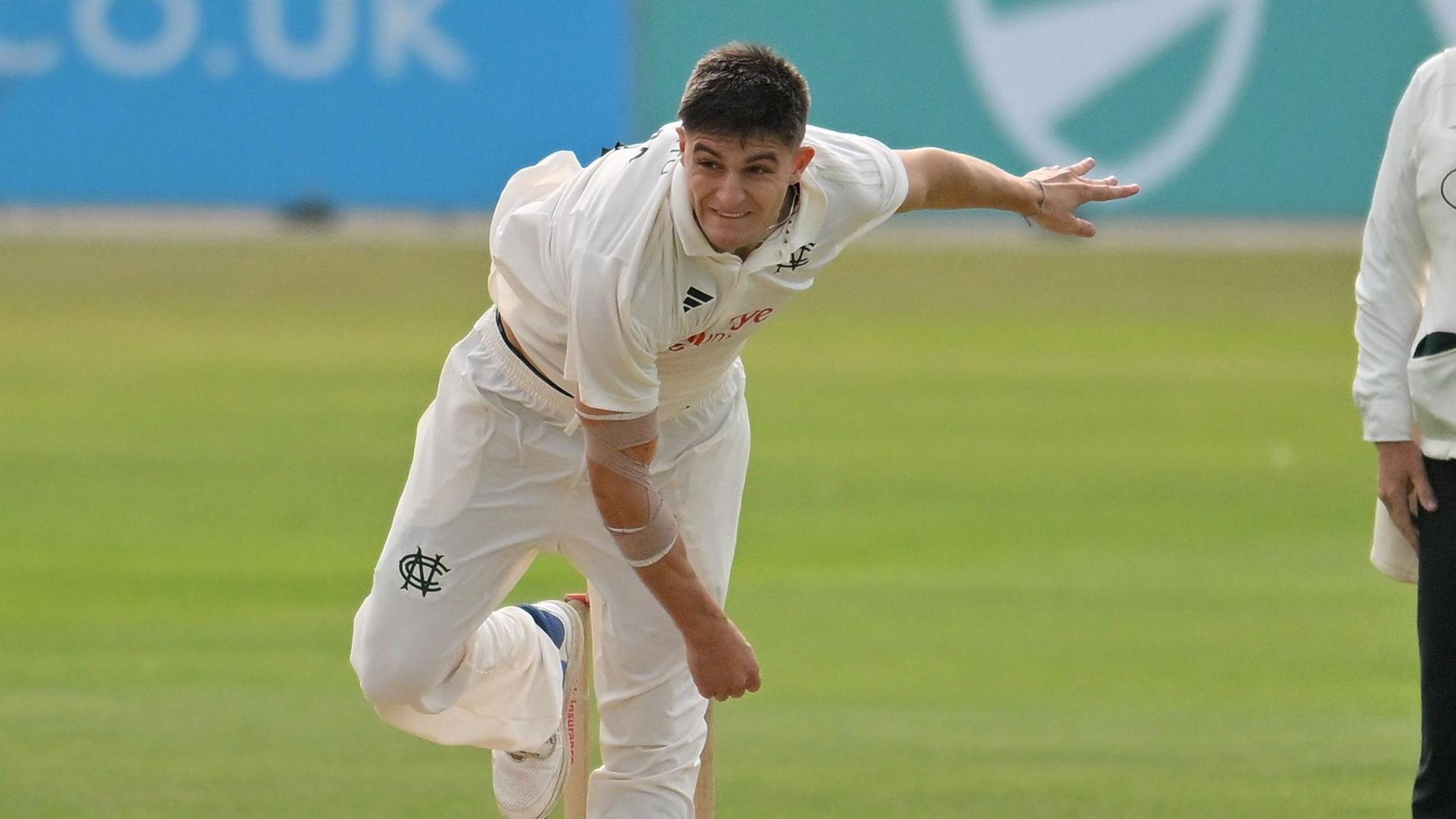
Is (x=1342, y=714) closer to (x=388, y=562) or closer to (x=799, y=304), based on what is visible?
(x=388, y=562)

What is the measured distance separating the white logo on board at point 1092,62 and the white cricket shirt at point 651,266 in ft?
40.3

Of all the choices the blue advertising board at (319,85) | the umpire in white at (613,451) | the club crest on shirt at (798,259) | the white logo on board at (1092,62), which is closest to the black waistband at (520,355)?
the umpire in white at (613,451)

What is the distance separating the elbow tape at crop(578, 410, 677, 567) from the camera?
13.7ft

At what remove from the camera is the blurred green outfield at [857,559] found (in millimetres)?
6000

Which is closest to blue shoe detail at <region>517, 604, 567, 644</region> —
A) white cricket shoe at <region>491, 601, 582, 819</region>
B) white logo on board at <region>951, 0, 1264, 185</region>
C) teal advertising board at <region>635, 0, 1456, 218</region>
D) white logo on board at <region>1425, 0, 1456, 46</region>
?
white cricket shoe at <region>491, 601, 582, 819</region>

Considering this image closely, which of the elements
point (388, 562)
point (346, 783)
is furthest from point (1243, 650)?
point (388, 562)

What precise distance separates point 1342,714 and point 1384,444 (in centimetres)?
256

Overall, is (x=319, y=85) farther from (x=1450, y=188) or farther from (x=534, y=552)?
(x=1450, y=188)

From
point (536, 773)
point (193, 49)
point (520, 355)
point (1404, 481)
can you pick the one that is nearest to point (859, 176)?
point (520, 355)

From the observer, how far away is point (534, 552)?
16.1 feet

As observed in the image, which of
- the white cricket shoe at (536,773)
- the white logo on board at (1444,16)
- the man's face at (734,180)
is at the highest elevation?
the white logo on board at (1444,16)

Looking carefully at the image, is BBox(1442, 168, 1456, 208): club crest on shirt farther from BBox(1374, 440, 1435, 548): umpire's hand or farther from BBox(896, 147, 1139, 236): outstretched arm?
BBox(896, 147, 1139, 236): outstretched arm

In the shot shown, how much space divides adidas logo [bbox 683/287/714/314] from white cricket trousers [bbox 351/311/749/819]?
0.60 m

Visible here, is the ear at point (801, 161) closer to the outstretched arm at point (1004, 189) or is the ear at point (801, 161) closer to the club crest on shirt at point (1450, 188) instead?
the outstretched arm at point (1004, 189)
